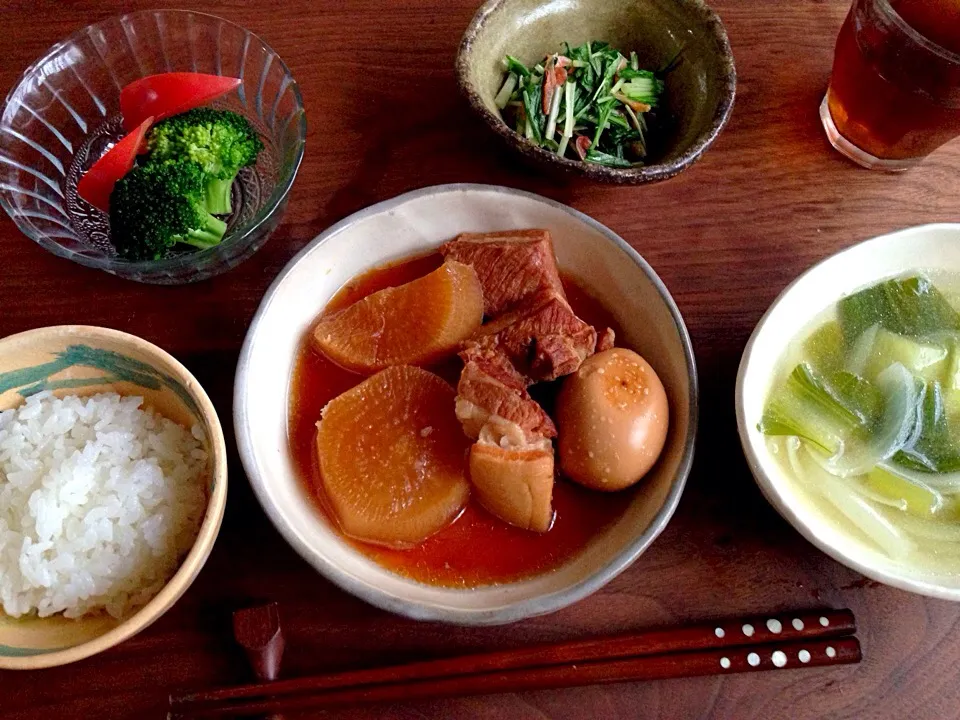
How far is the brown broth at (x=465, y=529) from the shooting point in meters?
1.68

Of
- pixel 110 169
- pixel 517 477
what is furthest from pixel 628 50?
pixel 110 169

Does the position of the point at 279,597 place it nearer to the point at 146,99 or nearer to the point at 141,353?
the point at 141,353

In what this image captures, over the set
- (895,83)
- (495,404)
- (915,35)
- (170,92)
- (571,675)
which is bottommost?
(571,675)

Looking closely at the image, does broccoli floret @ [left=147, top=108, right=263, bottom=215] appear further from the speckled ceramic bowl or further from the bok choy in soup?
the bok choy in soup

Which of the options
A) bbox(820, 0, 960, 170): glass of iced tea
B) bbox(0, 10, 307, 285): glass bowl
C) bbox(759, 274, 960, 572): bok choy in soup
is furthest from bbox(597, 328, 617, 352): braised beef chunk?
bbox(820, 0, 960, 170): glass of iced tea

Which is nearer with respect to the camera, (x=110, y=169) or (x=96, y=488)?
(x=96, y=488)

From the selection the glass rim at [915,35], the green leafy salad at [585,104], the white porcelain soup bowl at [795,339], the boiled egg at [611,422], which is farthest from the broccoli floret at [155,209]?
Result: the glass rim at [915,35]

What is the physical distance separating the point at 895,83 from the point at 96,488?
221 cm

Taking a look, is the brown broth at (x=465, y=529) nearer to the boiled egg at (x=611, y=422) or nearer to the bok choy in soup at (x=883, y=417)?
the boiled egg at (x=611, y=422)

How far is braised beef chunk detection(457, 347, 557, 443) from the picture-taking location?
5.41ft

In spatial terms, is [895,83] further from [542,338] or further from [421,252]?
[421,252]

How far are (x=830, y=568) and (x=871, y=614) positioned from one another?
13 centimetres

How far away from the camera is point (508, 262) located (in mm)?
1860

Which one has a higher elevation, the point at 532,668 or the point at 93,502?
the point at 93,502
